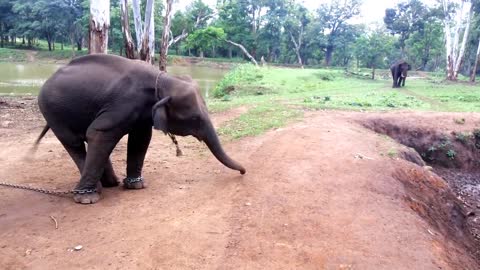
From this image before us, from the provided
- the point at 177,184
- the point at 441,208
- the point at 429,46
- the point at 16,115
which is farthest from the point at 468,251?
the point at 429,46

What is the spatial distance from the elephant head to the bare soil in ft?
2.90

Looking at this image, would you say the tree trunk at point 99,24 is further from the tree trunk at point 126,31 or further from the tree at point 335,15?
the tree at point 335,15

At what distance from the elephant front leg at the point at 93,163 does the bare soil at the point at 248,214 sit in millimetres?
145

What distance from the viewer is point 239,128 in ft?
34.3

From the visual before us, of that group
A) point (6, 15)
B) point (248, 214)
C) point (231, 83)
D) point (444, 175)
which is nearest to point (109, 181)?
point (248, 214)

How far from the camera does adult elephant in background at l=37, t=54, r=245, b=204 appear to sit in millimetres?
5645

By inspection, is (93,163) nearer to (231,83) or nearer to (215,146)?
(215,146)

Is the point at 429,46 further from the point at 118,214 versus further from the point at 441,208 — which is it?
the point at 118,214

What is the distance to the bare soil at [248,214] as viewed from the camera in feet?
14.3

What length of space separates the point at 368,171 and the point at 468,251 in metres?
1.79

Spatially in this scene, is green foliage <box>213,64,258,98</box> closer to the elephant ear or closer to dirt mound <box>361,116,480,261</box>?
dirt mound <box>361,116,480,261</box>

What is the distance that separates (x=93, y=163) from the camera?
570 cm

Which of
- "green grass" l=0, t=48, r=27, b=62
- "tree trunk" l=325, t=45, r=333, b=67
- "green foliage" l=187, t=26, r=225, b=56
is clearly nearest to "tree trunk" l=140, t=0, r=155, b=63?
"green foliage" l=187, t=26, r=225, b=56

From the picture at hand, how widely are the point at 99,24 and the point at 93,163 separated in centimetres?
671
